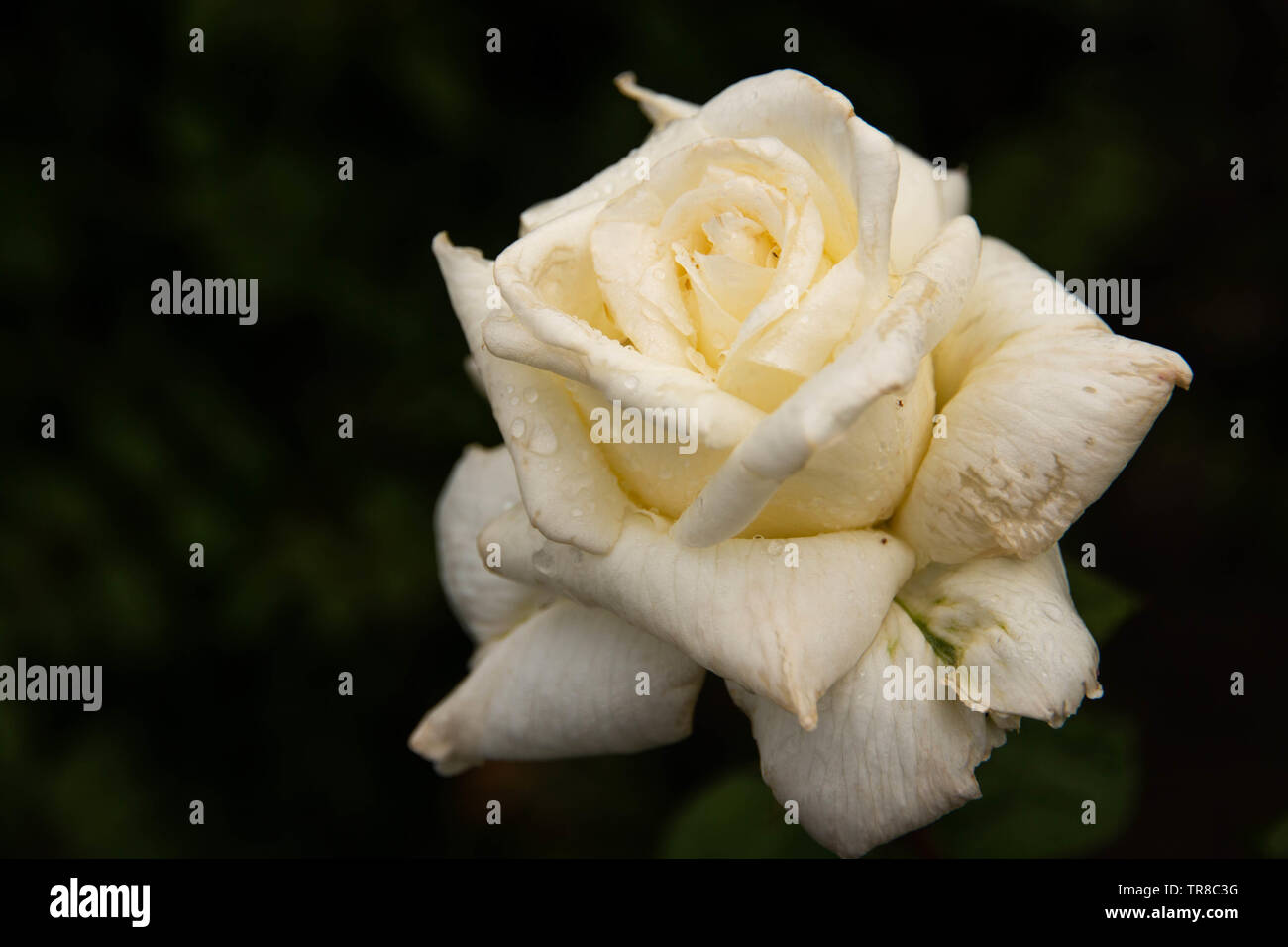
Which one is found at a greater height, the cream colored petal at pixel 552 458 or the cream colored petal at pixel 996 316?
the cream colored petal at pixel 996 316

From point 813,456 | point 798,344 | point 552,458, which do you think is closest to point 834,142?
point 798,344

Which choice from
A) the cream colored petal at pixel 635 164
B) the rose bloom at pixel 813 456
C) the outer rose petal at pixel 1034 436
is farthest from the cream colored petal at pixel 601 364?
the outer rose petal at pixel 1034 436

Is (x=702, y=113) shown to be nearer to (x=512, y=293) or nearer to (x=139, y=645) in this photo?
(x=512, y=293)

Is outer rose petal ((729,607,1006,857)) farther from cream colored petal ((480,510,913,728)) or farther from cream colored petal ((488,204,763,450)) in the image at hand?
cream colored petal ((488,204,763,450))

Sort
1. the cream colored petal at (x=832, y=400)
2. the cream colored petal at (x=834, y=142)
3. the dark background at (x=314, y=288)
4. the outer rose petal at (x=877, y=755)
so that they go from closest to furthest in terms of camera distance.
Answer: the cream colored petal at (x=832, y=400) < the cream colored petal at (x=834, y=142) < the outer rose petal at (x=877, y=755) < the dark background at (x=314, y=288)

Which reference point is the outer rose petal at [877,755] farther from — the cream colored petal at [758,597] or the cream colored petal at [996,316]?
the cream colored petal at [996,316]

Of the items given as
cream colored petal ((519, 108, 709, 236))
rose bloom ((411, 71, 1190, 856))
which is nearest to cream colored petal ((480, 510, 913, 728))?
rose bloom ((411, 71, 1190, 856))
